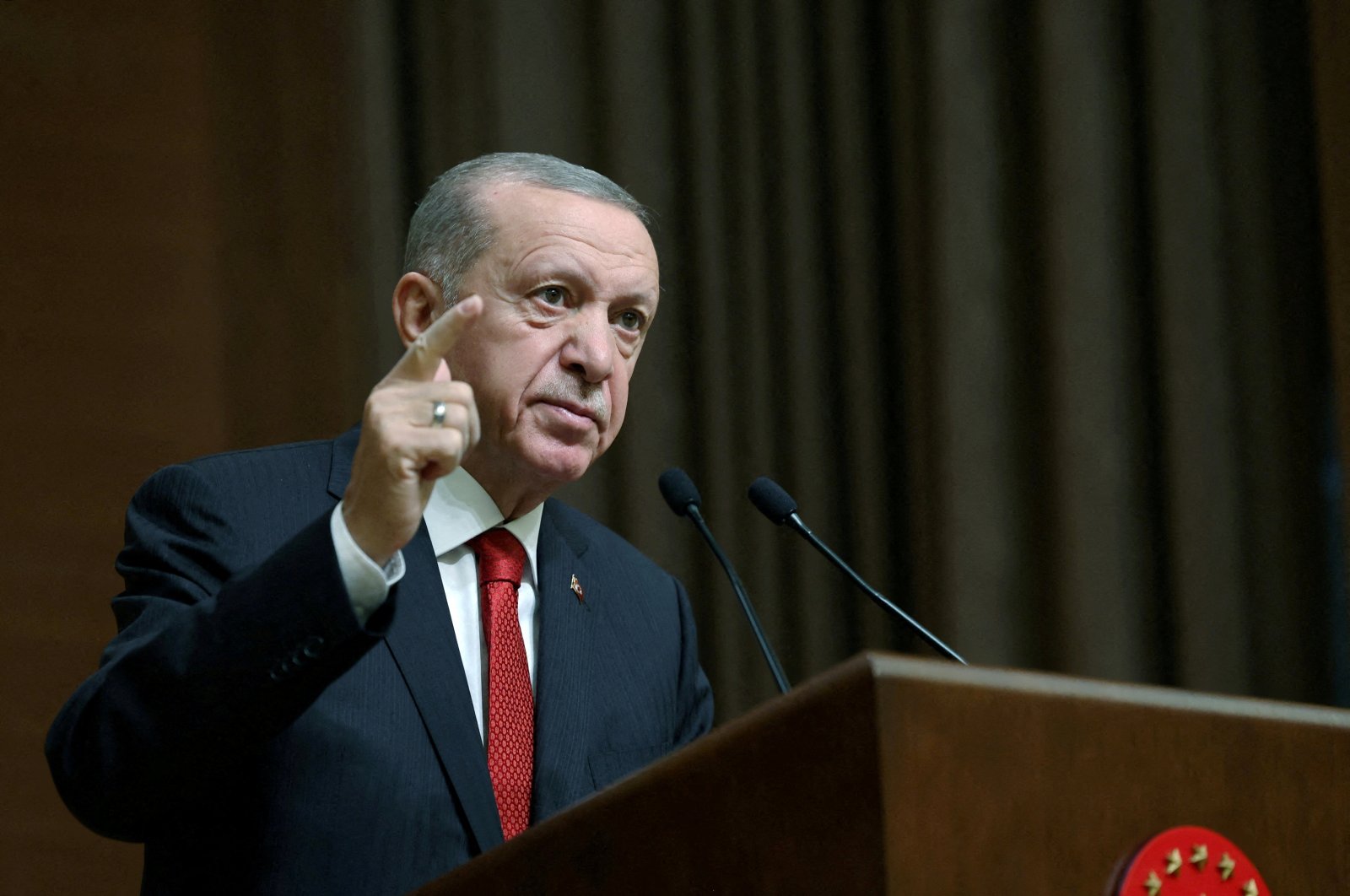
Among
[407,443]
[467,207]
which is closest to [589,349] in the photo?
[467,207]

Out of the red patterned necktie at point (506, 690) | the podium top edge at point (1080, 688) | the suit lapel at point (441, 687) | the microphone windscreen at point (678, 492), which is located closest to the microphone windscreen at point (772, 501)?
the microphone windscreen at point (678, 492)

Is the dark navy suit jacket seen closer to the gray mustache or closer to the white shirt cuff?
the white shirt cuff

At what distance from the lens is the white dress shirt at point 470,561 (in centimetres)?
176

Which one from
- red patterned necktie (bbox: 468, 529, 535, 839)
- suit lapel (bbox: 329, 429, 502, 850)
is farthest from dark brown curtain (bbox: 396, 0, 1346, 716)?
suit lapel (bbox: 329, 429, 502, 850)

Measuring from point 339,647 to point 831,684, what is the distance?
1.76 ft

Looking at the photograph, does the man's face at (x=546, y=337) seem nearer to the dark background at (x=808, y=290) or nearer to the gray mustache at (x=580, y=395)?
the gray mustache at (x=580, y=395)

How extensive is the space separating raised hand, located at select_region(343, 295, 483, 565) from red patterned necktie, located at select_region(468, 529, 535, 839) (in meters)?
0.45

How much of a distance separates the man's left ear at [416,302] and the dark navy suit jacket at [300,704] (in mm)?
239

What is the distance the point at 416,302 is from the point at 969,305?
1.42 metres

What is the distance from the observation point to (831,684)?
2.95ft

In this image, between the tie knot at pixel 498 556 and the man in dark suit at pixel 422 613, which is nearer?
the man in dark suit at pixel 422 613

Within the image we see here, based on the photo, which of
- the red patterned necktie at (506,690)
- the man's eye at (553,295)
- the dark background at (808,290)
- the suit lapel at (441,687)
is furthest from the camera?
the dark background at (808,290)

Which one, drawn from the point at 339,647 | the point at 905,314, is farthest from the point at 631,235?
the point at 905,314

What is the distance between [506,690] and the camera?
1.72 meters
